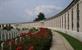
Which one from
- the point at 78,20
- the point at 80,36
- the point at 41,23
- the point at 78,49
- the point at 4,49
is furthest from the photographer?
the point at 41,23

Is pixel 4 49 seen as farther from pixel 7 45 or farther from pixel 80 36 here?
pixel 80 36

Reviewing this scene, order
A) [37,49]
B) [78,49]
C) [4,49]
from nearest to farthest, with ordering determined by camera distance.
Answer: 1. [37,49]
2. [4,49]
3. [78,49]

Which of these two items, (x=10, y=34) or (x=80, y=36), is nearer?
(x=80, y=36)

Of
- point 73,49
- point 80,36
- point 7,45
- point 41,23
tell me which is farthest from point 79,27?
point 41,23

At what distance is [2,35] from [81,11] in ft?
32.6

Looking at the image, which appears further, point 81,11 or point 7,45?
point 81,11

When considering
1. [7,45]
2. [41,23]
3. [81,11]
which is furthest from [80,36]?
[41,23]

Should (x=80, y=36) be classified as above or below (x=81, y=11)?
below

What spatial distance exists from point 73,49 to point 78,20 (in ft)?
55.2

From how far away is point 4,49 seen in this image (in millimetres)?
19719

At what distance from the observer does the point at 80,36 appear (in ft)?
116

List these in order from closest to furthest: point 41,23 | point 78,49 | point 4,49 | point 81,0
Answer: point 4,49, point 78,49, point 81,0, point 41,23

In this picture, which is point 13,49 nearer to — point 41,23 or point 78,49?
point 78,49

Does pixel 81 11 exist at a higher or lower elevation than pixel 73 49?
higher
